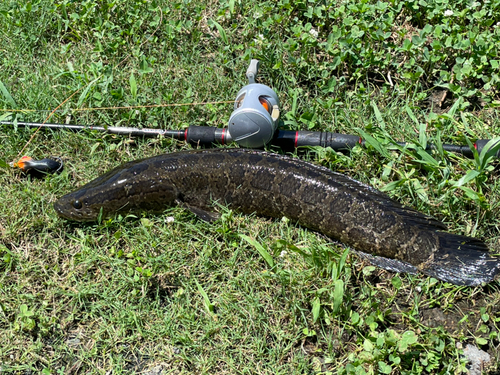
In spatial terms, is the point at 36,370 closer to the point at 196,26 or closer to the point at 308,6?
the point at 196,26

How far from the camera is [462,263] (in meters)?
4.02

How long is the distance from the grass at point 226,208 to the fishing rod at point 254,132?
111 mm

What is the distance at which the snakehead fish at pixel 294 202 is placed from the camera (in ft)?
13.3

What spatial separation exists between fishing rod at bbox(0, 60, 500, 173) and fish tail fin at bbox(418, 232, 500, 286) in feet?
2.78

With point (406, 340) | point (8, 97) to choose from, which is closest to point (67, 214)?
point (8, 97)

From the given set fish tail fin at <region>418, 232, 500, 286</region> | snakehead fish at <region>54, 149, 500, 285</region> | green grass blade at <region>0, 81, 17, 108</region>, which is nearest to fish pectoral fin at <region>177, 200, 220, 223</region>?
snakehead fish at <region>54, 149, 500, 285</region>

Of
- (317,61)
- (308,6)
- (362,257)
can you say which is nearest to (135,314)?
(362,257)

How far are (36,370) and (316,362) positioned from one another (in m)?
2.06

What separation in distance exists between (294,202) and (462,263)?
1.37 meters

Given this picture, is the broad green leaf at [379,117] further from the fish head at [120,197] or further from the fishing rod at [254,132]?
the fish head at [120,197]

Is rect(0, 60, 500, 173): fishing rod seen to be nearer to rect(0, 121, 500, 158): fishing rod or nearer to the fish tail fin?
rect(0, 121, 500, 158): fishing rod

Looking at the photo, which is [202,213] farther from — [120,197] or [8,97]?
[8,97]

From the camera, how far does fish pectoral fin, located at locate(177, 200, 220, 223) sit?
178 inches

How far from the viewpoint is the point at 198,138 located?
4895 millimetres
